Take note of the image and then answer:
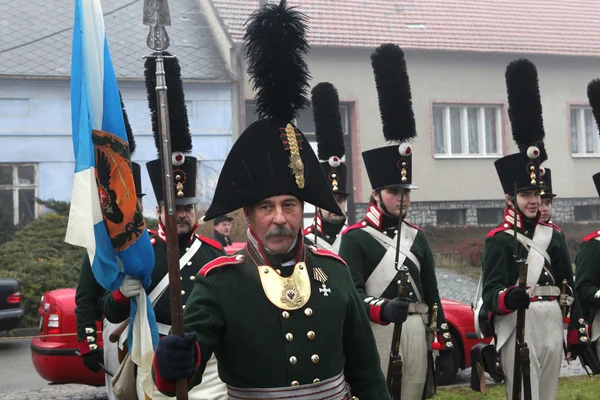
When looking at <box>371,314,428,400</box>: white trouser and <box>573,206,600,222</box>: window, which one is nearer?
<box>371,314,428,400</box>: white trouser

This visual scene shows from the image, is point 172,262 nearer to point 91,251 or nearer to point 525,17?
point 91,251

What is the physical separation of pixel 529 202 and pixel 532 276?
0.61 meters

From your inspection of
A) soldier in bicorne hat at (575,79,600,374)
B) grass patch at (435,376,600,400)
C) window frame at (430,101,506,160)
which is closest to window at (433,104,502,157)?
window frame at (430,101,506,160)

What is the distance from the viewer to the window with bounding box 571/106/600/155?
27.1 m

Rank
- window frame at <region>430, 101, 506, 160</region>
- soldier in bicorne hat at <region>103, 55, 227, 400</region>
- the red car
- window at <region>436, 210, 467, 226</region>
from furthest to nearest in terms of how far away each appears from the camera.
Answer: window frame at <region>430, 101, 506, 160</region>
window at <region>436, 210, 467, 226</region>
the red car
soldier in bicorne hat at <region>103, 55, 227, 400</region>

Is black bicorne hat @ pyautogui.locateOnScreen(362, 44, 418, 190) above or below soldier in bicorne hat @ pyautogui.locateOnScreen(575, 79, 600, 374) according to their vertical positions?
above

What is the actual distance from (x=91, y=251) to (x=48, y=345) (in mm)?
5648

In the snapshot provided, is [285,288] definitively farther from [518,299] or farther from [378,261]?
[518,299]

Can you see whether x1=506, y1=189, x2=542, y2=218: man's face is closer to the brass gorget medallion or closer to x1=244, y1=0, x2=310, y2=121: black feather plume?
x1=244, y1=0, x2=310, y2=121: black feather plume

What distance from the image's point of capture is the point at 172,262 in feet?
10.4

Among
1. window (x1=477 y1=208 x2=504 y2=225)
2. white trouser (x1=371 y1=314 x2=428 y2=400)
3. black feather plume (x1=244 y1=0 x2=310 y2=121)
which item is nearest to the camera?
black feather plume (x1=244 y1=0 x2=310 y2=121)

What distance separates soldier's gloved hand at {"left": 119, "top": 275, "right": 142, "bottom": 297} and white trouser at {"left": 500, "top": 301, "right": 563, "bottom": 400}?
11.6 ft

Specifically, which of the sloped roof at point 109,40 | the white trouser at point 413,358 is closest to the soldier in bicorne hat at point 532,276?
the white trouser at point 413,358

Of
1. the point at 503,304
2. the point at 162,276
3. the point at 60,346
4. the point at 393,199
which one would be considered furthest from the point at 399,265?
the point at 60,346
